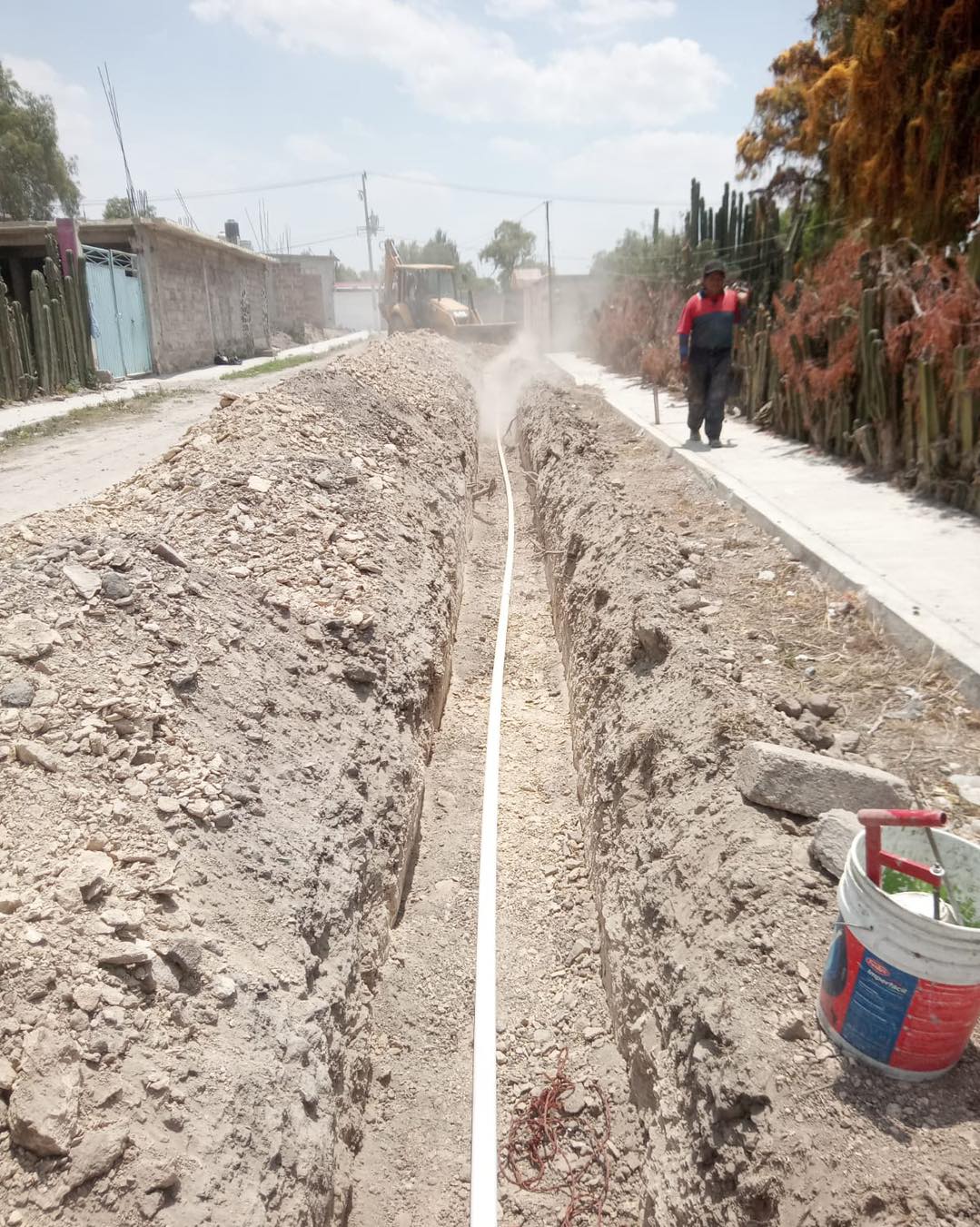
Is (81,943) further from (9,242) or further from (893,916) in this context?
(9,242)

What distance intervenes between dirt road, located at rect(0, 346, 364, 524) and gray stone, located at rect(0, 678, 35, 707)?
4.67m

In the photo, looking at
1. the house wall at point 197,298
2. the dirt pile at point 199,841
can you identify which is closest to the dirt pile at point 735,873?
the dirt pile at point 199,841

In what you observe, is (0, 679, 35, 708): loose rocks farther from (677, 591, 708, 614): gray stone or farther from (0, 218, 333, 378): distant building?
(0, 218, 333, 378): distant building

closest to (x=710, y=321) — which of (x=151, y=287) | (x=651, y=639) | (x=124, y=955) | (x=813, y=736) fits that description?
(x=651, y=639)

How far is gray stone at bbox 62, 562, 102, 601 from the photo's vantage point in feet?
12.0

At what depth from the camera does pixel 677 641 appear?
4.34 metres

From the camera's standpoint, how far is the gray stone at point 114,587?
3.73m

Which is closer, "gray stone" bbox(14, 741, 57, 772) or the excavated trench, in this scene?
the excavated trench

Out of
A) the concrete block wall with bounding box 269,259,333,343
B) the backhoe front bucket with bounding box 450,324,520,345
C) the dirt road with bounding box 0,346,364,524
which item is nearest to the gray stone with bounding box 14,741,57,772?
the dirt road with bounding box 0,346,364,524

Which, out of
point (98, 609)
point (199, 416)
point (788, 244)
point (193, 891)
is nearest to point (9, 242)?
point (199, 416)

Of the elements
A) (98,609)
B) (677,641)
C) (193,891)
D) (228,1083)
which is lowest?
(228,1083)

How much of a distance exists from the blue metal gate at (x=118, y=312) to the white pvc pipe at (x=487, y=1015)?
15.7m

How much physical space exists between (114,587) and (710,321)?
7.20 metres

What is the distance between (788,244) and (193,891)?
37.5 feet
